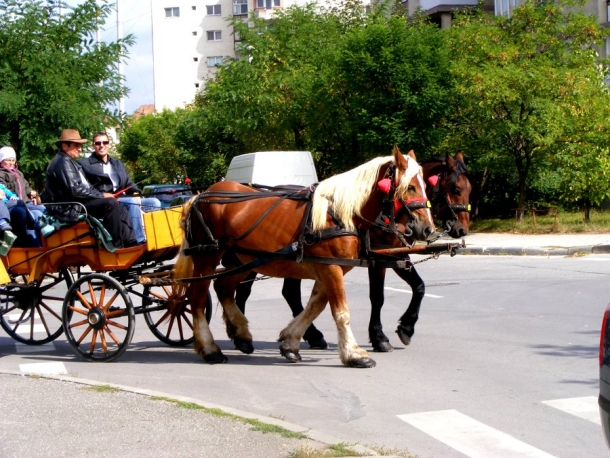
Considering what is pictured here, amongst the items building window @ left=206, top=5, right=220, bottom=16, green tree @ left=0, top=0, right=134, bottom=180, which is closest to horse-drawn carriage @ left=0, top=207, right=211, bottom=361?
green tree @ left=0, top=0, right=134, bottom=180

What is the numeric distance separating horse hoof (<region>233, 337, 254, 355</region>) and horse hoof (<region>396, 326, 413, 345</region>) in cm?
160

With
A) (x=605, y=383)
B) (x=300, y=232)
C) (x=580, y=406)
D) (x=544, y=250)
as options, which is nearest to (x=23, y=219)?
(x=300, y=232)

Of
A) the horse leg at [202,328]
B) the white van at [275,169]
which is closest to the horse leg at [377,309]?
the horse leg at [202,328]

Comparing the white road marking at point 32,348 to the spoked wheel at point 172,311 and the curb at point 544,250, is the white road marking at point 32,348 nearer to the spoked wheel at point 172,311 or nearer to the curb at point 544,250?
the spoked wheel at point 172,311

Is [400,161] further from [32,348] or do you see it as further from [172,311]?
[32,348]

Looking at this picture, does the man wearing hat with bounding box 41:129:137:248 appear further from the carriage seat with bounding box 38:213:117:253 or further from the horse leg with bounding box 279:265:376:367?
the horse leg with bounding box 279:265:376:367

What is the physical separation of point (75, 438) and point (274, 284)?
36.6ft

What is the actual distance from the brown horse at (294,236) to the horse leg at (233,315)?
0.04 feet

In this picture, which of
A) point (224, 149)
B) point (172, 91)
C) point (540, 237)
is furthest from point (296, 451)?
point (172, 91)

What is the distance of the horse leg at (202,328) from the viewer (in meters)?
9.58

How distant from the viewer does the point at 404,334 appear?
33.0 ft

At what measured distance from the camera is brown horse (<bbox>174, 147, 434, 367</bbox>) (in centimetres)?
889

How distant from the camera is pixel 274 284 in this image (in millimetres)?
17531

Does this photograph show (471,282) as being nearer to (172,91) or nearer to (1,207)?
(1,207)
